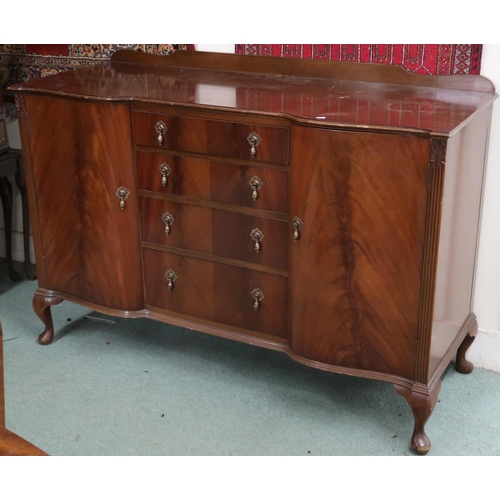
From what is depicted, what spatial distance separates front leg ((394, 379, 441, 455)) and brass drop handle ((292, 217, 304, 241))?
0.58 metres

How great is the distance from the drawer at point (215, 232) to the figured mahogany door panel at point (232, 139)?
0.69 ft

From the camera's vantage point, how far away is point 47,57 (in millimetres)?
3377

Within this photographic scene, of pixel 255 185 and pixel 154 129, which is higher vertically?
pixel 154 129

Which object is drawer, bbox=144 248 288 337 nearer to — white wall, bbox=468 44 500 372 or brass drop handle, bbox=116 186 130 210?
brass drop handle, bbox=116 186 130 210

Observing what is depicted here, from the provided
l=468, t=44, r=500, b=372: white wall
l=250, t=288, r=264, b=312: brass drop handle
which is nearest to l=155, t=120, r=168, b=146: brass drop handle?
l=250, t=288, r=264, b=312: brass drop handle

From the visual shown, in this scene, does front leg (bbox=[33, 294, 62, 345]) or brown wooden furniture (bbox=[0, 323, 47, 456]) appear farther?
front leg (bbox=[33, 294, 62, 345])

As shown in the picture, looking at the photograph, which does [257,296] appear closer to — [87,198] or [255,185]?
[255,185]

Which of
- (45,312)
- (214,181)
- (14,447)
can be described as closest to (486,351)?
(214,181)

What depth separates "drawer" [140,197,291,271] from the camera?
2502 mm

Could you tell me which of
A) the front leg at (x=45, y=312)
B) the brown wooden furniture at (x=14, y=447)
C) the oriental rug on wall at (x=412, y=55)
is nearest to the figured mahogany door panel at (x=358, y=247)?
the oriental rug on wall at (x=412, y=55)

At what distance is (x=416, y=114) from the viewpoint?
225 cm

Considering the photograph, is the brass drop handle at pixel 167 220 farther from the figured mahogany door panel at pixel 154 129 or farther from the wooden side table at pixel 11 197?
the wooden side table at pixel 11 197

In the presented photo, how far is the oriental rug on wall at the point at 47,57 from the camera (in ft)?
10.5

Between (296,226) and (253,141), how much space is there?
0.98ft
